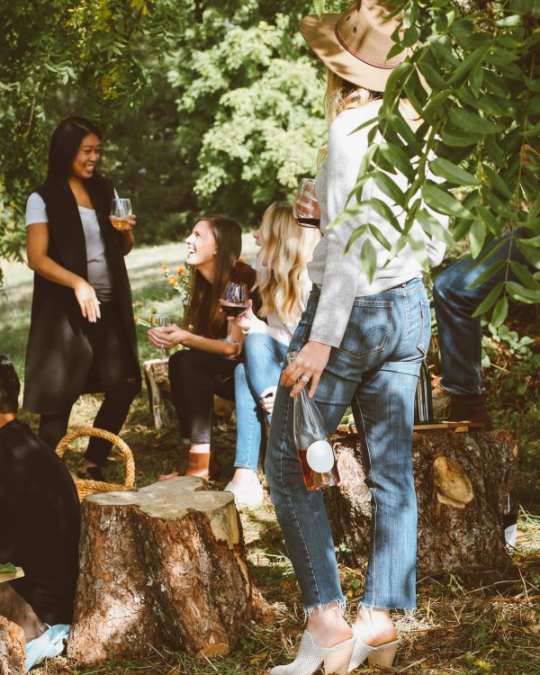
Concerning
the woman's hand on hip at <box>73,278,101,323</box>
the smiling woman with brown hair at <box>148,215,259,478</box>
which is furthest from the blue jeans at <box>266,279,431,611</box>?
the smiling woman with brown hair at <box>148,215,259,478</box>

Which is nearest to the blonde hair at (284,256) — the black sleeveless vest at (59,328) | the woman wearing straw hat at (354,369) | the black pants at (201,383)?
the black pants at (201,383)

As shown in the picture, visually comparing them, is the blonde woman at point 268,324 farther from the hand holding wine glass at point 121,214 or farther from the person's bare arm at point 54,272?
the person's bare arm at point 54,272

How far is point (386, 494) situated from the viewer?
9.52ft

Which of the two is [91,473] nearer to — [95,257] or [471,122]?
[95,257]

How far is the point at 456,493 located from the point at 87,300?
6.71 feet

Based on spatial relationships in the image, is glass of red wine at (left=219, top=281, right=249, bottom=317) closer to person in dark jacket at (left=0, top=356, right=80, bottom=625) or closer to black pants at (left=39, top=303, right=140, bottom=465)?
black pants at (left=39, top=303, right=140, bottom=465)

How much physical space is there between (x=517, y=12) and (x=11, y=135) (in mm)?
4736

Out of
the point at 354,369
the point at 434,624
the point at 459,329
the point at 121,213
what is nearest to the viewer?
the point at 354,369

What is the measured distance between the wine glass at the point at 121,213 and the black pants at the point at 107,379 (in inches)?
18.3

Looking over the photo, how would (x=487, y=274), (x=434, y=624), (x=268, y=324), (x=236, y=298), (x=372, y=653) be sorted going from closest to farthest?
(x=487, y=274) < (x=372, y=653) < (x=434, y=624) < (x=236, y=298) < (x=268, y=324)

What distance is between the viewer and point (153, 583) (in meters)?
3.32

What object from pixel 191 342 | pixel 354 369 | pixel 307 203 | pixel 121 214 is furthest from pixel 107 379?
pixel 354 369

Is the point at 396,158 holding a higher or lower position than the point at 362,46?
lower

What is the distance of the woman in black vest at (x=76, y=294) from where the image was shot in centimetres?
487
